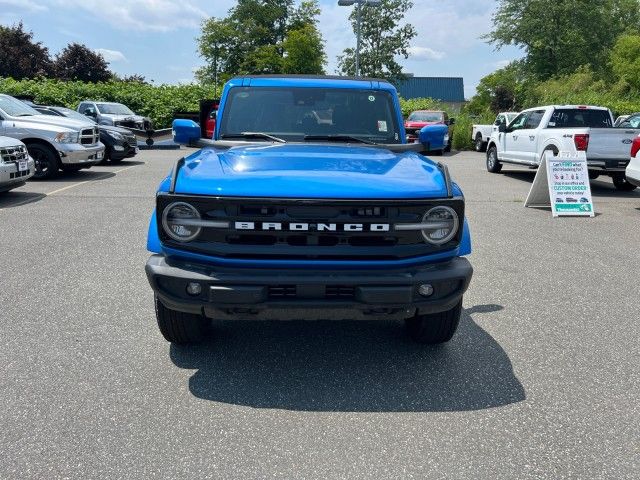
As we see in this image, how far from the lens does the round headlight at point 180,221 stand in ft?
11.2

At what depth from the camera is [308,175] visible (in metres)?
3.51

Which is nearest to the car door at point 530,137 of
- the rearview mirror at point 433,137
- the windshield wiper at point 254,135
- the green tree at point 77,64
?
the rearview mirror at point 433,137

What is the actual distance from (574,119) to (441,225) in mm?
12035

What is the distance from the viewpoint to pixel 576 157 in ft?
35.2

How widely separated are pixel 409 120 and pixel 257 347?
21.9 metres

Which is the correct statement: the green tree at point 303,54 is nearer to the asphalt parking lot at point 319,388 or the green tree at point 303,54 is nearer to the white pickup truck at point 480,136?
the white pickup truck at point 480,136

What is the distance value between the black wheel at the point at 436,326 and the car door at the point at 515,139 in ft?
39.3

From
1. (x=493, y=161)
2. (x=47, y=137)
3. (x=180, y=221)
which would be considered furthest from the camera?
(x=493, y=161)

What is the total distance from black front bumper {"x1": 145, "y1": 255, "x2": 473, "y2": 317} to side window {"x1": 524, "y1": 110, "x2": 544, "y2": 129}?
12.3 m

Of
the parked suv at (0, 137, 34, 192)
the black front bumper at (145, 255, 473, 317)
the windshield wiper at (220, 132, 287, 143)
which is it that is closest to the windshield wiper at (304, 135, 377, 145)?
the windshield wiper at (220, 132, 287, 143)

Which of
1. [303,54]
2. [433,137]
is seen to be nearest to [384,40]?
[303,54]

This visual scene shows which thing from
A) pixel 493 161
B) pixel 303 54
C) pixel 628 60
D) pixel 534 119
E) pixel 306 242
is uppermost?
pixel 303 54

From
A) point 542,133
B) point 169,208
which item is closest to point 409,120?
point 542,133

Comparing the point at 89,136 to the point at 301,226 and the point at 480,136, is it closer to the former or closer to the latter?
the point at 301,226
